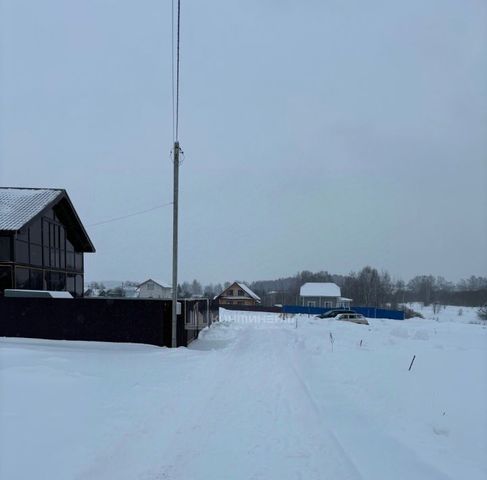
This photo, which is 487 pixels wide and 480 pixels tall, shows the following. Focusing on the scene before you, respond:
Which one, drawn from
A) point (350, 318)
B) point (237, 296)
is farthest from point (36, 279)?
point (237, 296)

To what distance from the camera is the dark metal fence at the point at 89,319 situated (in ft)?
45.7

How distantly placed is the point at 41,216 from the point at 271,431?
19446mm

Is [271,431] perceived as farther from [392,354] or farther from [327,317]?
[327,317]

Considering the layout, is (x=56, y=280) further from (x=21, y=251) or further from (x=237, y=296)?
(x=237, y=296)

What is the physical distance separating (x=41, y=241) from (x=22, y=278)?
2.82 metres

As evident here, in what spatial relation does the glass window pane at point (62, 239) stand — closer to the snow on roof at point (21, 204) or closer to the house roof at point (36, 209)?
the house roof at point (36, 209)

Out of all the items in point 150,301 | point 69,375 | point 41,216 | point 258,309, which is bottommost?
point 258,309

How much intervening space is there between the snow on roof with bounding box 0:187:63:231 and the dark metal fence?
5495 millimetres

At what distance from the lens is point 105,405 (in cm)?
655

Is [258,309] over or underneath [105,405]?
underneath

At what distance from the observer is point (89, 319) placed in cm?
1402

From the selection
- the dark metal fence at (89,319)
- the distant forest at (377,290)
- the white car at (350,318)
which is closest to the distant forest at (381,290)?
the distant forest at (377,290)

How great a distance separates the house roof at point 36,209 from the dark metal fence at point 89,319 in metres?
5.45

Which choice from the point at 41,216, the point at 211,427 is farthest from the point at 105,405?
the point at 41,216
